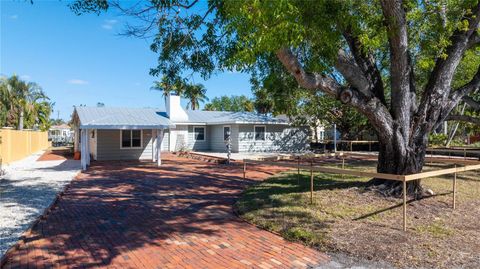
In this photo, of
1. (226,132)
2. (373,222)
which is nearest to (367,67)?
(373,222)

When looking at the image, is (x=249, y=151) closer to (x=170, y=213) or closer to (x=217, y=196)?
(x=217, y=196)

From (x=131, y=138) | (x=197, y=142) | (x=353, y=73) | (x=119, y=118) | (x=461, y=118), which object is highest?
(x=353, y=73)

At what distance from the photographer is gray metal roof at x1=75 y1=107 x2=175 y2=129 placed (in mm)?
17466

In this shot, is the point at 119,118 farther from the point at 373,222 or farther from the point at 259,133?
the point at 373,222

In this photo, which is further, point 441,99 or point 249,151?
point 249,151

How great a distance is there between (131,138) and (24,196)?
483 inches

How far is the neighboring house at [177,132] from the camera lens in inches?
785

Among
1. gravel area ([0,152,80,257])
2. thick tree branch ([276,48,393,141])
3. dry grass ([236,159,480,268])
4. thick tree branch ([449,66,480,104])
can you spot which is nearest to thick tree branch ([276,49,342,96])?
thick tree branch ([276,48,393,141])

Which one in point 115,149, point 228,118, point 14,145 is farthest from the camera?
point 228,118

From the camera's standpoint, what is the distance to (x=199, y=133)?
29.7 meters

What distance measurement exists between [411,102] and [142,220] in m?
6.62

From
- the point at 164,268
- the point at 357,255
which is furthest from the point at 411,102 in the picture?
the point at 164,268

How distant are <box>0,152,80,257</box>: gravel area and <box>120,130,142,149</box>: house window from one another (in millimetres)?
5926

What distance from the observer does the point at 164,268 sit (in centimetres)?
464
